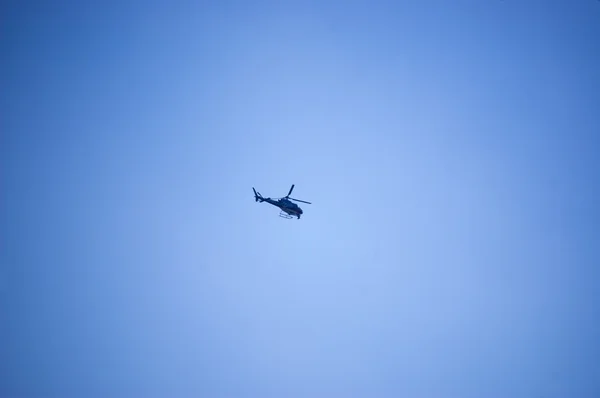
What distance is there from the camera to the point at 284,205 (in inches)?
1443

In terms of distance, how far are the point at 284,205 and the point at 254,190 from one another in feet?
15.1

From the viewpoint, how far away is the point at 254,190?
37.4 metres
